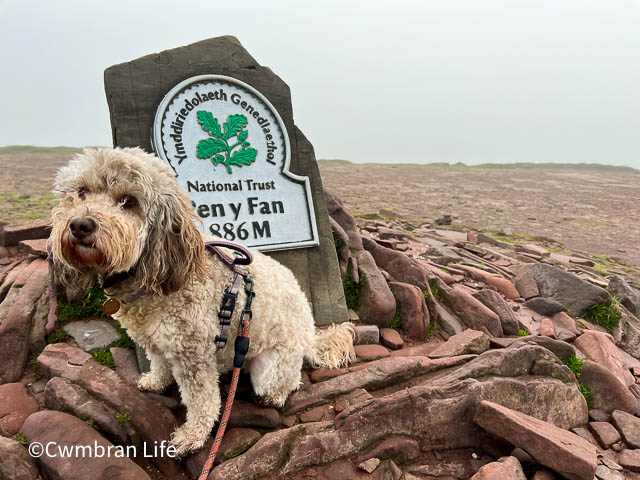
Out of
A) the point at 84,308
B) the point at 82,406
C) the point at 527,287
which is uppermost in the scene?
the point at 84,308

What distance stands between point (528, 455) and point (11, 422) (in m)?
4.83

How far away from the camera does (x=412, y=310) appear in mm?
5711

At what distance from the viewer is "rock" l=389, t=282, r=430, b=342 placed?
18.4ft

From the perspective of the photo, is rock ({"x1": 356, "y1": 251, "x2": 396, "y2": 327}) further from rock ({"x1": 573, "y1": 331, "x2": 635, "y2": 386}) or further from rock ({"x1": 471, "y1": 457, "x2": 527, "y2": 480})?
rock ({"x1": 573, "y1": 331, "x2": 635, "y2": 386})

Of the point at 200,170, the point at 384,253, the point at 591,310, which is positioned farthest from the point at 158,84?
the point at 591,310

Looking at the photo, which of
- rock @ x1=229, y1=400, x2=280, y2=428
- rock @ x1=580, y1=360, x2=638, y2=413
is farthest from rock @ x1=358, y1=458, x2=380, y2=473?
rock @ x1=580, y1=360, x2=638, y2=413

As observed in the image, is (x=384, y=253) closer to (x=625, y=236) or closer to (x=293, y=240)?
(x=293, y=240)

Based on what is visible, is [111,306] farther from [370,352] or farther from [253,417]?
[370,352]

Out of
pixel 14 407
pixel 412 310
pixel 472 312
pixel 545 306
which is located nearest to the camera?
pixel 14 407

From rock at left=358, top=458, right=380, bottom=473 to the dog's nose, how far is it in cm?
291

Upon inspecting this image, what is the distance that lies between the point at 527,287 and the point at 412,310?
336 centimetres

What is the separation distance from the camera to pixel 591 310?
271 inches

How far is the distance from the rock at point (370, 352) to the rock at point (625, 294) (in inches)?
235

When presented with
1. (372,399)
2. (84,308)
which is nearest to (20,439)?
(84,308)
